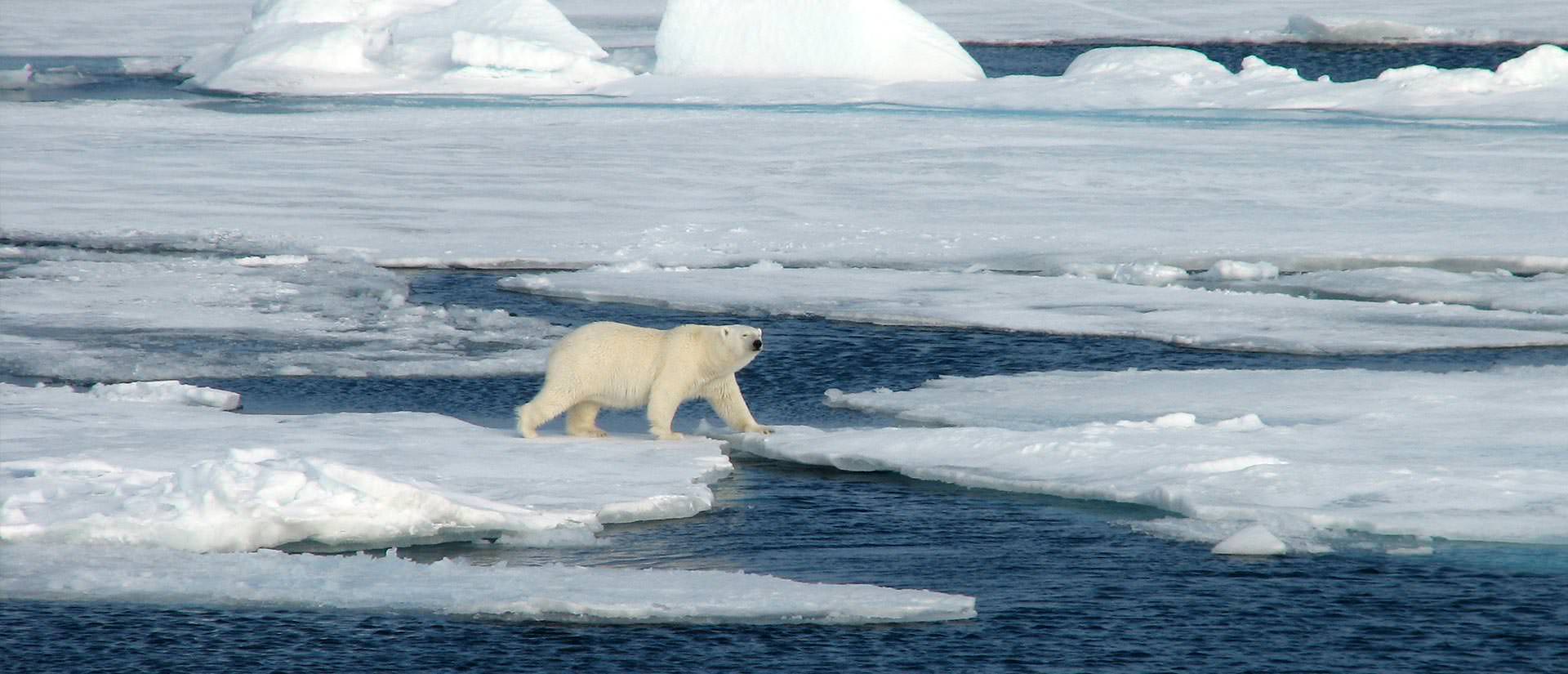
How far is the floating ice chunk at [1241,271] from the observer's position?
392 inches

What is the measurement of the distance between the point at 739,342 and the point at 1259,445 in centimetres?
176

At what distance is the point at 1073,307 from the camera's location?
910 cm

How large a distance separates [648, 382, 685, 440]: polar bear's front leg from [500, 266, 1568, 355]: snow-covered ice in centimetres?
272

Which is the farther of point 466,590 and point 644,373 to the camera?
point 644,373

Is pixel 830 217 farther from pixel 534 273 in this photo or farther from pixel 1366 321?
pixel 1366 321

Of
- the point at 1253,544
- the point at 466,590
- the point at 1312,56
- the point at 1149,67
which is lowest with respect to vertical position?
the point at 466,590

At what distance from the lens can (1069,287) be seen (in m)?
9.65

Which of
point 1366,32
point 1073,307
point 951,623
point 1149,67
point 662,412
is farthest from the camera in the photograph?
point 1366,32

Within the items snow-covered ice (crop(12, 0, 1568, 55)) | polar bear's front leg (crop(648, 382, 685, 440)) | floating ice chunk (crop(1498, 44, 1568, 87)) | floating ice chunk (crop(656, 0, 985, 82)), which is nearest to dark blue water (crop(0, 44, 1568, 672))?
polar bear's front leg (crop(648, 382, 685, 440))

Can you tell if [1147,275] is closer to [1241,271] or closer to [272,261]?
[1241,271]

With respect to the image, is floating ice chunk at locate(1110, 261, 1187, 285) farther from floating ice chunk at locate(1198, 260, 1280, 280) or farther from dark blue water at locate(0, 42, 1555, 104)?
dark blue water at locate(0, 42, 1555, 104)

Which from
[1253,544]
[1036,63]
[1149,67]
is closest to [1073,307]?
[1253,544]

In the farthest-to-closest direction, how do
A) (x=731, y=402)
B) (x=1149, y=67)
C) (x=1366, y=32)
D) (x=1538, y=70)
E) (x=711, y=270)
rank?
1. (x=1366, y=32)
2. (x=1149, y=67)
3. (x=1538, y=70)
4. (x=711, y=270)
5. (x=731, y=402)

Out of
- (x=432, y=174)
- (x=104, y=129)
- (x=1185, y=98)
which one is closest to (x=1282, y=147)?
(x=1185, y=98)
